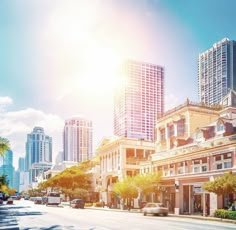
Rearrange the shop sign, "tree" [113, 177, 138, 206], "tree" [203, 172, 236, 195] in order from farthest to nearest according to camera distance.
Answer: "tree" [113, 177, 138, 206] < the shop sign < "tree" [203, 172, 236, 195]

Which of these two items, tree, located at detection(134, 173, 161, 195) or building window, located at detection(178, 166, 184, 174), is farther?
tree, located at detection(134, 173, 161, 195)

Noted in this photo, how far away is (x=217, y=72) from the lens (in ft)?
550

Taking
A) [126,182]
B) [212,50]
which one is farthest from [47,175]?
[126,182]

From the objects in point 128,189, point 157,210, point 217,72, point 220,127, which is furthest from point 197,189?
point 217,72

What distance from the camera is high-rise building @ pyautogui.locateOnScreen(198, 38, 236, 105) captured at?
162 m

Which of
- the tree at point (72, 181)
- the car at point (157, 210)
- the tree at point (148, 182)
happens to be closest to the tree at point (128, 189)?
the tree at point (148, 182)

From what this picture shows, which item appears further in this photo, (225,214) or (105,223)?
(225,214)

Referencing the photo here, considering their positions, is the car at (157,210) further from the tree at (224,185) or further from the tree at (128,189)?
the tree at (128,189)

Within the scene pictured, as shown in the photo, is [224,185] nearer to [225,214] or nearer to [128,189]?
[225,214]

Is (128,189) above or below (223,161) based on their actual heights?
below

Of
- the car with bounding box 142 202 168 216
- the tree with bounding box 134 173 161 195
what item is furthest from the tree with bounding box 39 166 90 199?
the car with bounding box 142 202 168 216

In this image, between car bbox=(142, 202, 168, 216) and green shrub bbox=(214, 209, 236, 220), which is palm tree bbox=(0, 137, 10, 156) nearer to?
car bbox=(142, 202, 168, 216)

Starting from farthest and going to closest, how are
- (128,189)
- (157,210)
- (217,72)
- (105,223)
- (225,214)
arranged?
1. (217,72)
2. (128,189)
3. (157,210)
4. (225,214)
5. (105,223)

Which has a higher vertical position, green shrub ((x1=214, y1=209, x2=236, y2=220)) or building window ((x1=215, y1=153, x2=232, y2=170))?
building window ((x1=215, y1=153, x2=232, y2=170))
